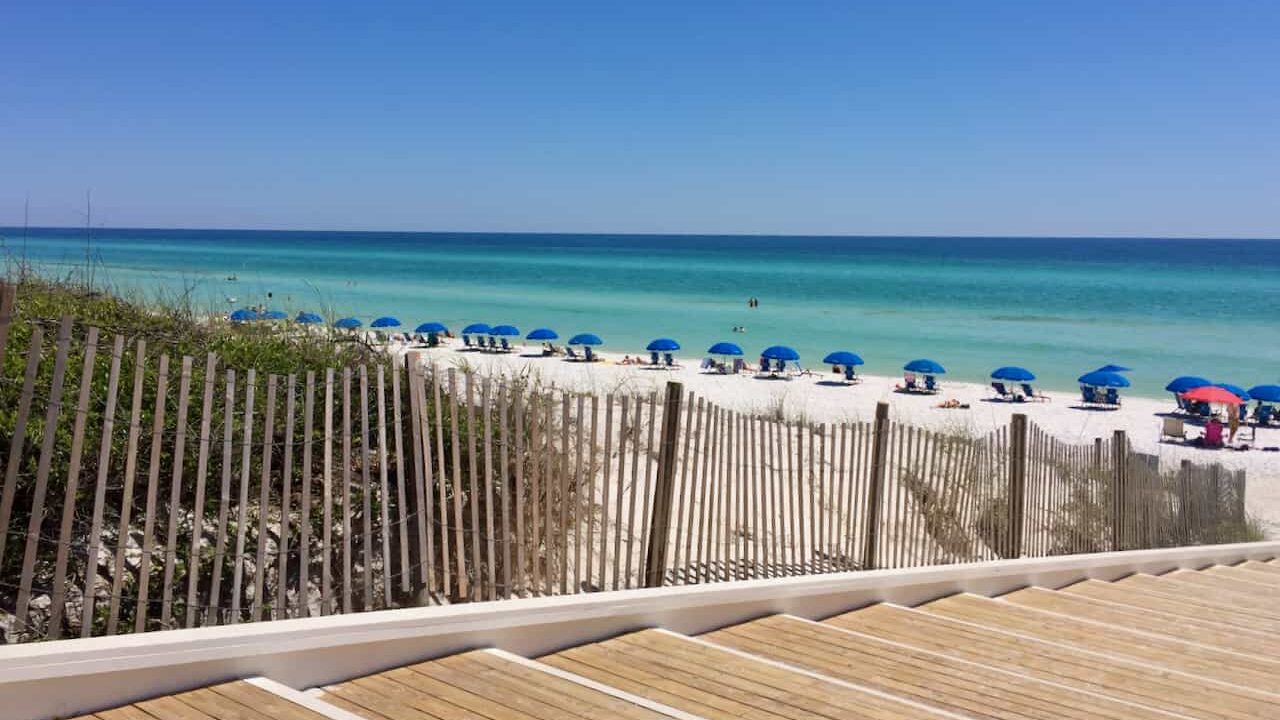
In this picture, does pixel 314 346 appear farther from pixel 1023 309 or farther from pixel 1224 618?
pixel 1023 309

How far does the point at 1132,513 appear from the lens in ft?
29.7

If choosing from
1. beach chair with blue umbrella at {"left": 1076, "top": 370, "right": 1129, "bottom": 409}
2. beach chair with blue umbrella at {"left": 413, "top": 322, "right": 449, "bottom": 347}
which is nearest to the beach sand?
beach chair with blue umbrella at {"left": 1076, "top": 370, "right": 1129, "bottom": 409}

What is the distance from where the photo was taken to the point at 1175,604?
601 centimetres

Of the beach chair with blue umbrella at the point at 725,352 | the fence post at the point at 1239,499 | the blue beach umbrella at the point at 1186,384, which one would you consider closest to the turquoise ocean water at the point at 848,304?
the blue beach umbrella at the point at 1186,384

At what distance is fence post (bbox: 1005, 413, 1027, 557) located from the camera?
7688 mm

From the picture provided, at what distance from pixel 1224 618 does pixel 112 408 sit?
229 inches

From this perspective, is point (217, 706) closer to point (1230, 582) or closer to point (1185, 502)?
point (1230, 582)

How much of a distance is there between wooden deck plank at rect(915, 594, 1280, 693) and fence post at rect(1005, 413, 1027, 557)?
2.62 meters

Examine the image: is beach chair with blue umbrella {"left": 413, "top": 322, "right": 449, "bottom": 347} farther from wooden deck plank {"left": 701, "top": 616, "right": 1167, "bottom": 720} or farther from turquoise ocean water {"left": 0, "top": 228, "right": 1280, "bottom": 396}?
wooden deck plank {"left": 701, "top": 616, "right": 1167, "bottom": 720}

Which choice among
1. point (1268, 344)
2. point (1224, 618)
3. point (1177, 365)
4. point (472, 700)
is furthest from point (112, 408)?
point (1268, 344)

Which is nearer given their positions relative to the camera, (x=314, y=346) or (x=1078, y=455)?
(x=314, y=346)

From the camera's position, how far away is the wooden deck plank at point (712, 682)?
304 cm

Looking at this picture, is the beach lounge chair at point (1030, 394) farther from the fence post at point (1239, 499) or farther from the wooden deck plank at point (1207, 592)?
the wooden deck plank at point (1207, 592)

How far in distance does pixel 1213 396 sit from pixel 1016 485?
1679cm
